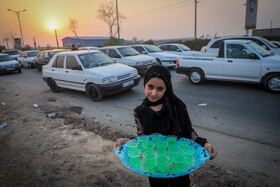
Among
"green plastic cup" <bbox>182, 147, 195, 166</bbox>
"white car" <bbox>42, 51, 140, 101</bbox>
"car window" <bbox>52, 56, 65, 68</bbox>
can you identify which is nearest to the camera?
"green plastic cup" <bbox>182, 147, 195, 166</bbox>

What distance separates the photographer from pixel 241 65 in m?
6.82

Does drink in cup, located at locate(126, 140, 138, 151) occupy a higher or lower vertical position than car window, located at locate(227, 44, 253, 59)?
lower

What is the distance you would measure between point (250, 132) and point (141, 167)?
3.55 m

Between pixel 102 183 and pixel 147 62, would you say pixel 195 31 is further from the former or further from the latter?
pixel 102 183

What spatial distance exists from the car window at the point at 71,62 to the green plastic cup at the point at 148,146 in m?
6.20

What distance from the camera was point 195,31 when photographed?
28.6m

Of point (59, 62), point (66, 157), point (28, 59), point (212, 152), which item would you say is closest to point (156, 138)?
point (212, 152)

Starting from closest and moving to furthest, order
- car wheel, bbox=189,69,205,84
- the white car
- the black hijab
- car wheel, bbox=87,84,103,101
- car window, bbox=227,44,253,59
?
the black hijab
the white car
car wheel, bbox=87,84,103,101
car window, bbox=227,44,253,59
car wheel, bbox=189,69,205,84

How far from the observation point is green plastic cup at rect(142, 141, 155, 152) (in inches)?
56.7

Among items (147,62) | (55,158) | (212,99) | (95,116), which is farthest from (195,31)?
(55,158)

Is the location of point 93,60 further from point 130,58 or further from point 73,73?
point 130,58

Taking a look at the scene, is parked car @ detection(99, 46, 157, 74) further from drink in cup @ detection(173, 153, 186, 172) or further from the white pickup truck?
drink in cup @ detection(173, 153, 186, 172)

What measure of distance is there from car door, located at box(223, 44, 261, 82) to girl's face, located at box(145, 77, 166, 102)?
21.3ft

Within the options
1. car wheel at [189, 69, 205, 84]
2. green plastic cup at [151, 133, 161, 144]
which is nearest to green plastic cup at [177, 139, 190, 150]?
green plastic cup at [151, 133, 161, 144]
